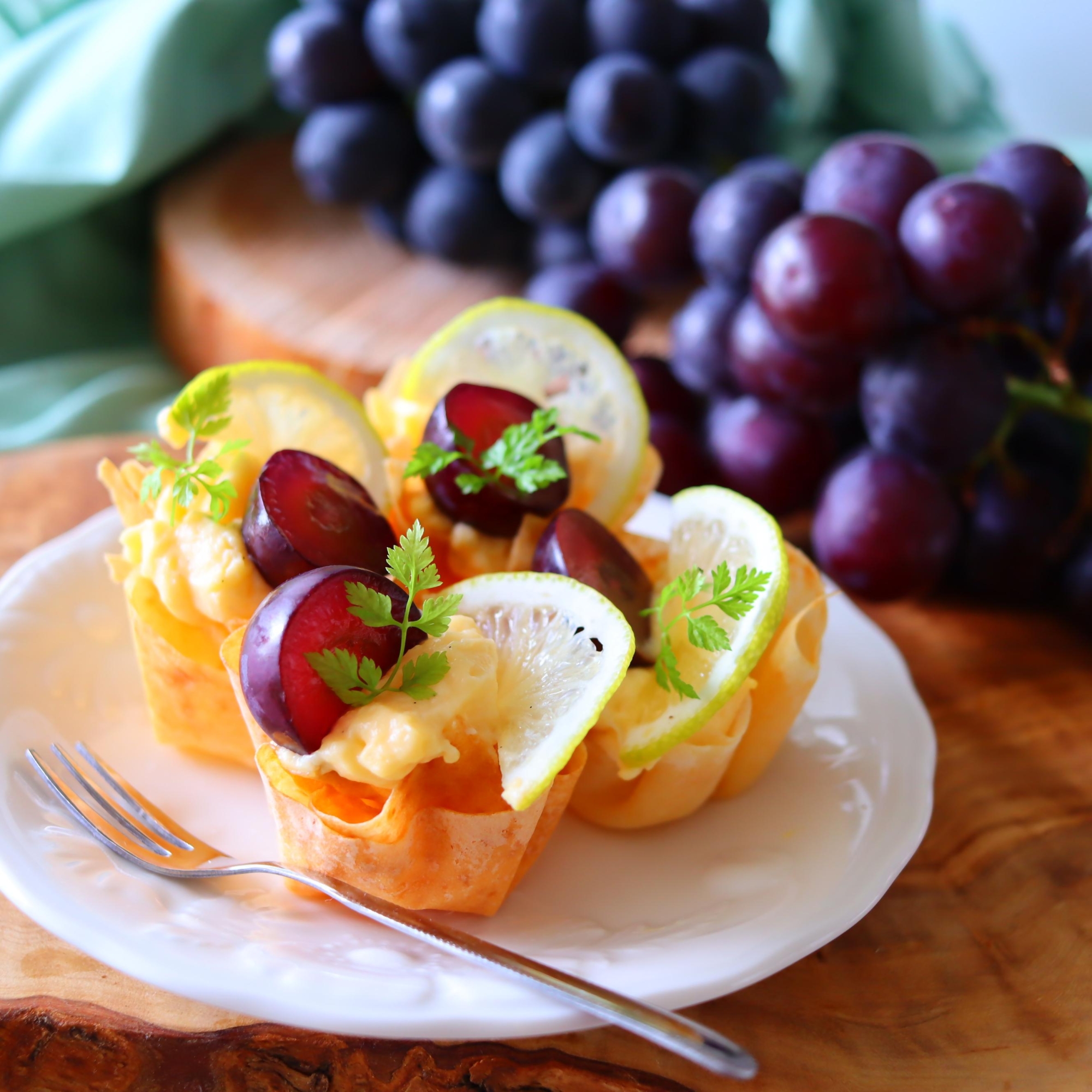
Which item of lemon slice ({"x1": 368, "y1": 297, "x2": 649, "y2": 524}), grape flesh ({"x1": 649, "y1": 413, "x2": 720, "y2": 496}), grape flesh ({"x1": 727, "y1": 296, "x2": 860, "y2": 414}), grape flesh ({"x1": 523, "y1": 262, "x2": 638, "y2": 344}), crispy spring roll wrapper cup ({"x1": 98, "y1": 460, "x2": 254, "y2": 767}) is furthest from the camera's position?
grape flesh ({"x1": 523, "y1": 262, "x2": 638, "y2": 344})

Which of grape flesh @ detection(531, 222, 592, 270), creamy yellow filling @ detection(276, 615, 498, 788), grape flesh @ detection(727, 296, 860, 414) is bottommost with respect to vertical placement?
grape flesh @ detection(531, 222, 592, 270)

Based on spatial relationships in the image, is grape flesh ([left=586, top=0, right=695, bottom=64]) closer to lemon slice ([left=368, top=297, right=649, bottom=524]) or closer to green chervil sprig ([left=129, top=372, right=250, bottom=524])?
lemon slice ([left=368, top=297, right=649, bottom=524])

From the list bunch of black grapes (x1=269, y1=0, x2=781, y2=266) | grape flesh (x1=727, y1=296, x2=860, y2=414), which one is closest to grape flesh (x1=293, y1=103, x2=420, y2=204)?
bunch of black grapes (x1=269, y1=0, x2=781, y2=266)

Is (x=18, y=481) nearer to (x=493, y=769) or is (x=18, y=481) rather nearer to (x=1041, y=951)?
(x=493, y=769)

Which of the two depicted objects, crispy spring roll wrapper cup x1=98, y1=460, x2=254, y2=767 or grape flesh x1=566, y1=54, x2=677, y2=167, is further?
grape flesh x1=566, y1=54, x2=677, y2=167

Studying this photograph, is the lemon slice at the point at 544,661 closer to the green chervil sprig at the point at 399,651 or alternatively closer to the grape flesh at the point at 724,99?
the green chervil sprig at the point at 399,651
